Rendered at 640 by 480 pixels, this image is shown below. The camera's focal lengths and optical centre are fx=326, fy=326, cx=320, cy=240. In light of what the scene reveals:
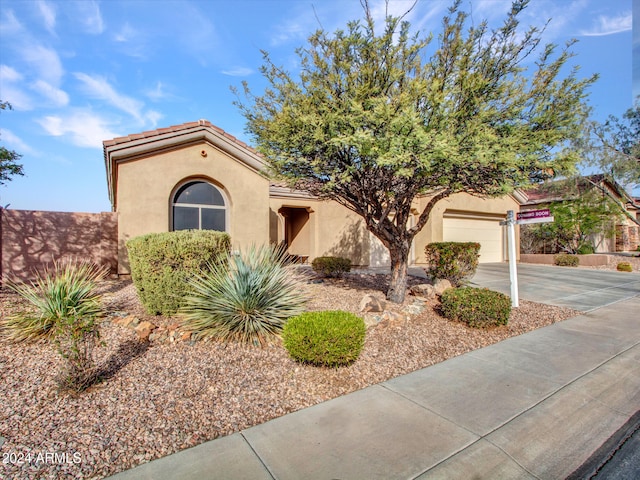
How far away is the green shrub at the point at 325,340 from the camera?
4113mm

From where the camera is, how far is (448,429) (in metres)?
3.15

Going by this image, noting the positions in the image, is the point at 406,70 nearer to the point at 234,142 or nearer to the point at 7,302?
the point at 234,142

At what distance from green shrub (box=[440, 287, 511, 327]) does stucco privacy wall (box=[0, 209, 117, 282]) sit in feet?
33.7

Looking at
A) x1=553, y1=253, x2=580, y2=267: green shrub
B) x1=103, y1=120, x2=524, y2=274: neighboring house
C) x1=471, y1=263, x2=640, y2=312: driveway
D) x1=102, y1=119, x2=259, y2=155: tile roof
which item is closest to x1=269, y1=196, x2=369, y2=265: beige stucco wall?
x1=103, y1=120, x2=524, y2=274: neighboring house

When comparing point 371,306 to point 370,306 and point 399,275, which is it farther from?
point 399,275

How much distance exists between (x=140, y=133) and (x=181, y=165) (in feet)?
4.67

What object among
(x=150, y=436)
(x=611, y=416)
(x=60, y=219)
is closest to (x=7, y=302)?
(x=60, y=219)

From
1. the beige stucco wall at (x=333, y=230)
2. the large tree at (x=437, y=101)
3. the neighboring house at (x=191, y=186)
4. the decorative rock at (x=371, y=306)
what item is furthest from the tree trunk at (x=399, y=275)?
the beige stucco wall at (x=333, y=230)

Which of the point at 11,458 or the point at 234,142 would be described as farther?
the point at 234,142

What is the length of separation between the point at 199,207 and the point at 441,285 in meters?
8.03

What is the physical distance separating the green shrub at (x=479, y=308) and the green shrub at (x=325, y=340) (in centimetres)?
291

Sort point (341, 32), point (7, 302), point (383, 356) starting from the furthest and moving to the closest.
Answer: point (7, 302), point (341, 32), point (383, 356)

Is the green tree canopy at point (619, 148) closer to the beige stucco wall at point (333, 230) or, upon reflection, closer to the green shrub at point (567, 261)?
the green shrub at point (567, 261)

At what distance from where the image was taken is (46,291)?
18.2ft
